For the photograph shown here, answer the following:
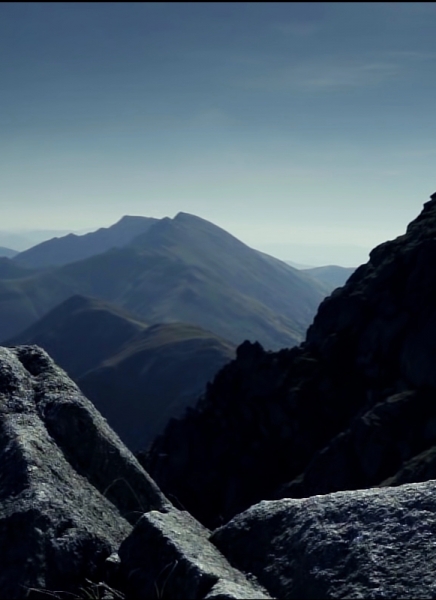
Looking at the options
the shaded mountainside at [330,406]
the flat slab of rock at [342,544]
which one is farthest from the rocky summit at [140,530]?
the shaded mountainside at [330,406]

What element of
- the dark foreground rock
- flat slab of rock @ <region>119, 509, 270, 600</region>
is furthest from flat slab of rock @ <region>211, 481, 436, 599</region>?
the dark foreground rock

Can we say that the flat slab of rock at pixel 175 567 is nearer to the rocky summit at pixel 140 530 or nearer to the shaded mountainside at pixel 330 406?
the rocky summit at pixel 140 530

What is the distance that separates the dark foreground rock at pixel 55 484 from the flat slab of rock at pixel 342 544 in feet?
6.69

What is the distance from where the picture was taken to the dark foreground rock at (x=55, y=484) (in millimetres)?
9336

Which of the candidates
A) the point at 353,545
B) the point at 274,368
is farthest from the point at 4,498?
the point at 274,368

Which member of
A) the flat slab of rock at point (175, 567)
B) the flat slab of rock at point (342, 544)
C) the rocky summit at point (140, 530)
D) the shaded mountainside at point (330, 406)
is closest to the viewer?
the flat slab of rock at point (175, 567)

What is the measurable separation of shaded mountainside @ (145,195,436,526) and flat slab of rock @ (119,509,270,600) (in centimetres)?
7857

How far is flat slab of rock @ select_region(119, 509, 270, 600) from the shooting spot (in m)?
8.60

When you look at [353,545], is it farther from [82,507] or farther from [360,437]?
[360,437]

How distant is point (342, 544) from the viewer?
9367 millimetres

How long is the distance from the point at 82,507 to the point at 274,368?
109 m

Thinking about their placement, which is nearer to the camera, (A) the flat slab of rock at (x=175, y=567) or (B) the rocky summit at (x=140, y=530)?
(A) the flat slab of rock at (x=175, y=567)

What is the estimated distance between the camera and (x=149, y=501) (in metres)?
12.6

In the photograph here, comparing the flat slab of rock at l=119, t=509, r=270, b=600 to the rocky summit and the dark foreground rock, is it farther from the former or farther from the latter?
the dark foreground rock
